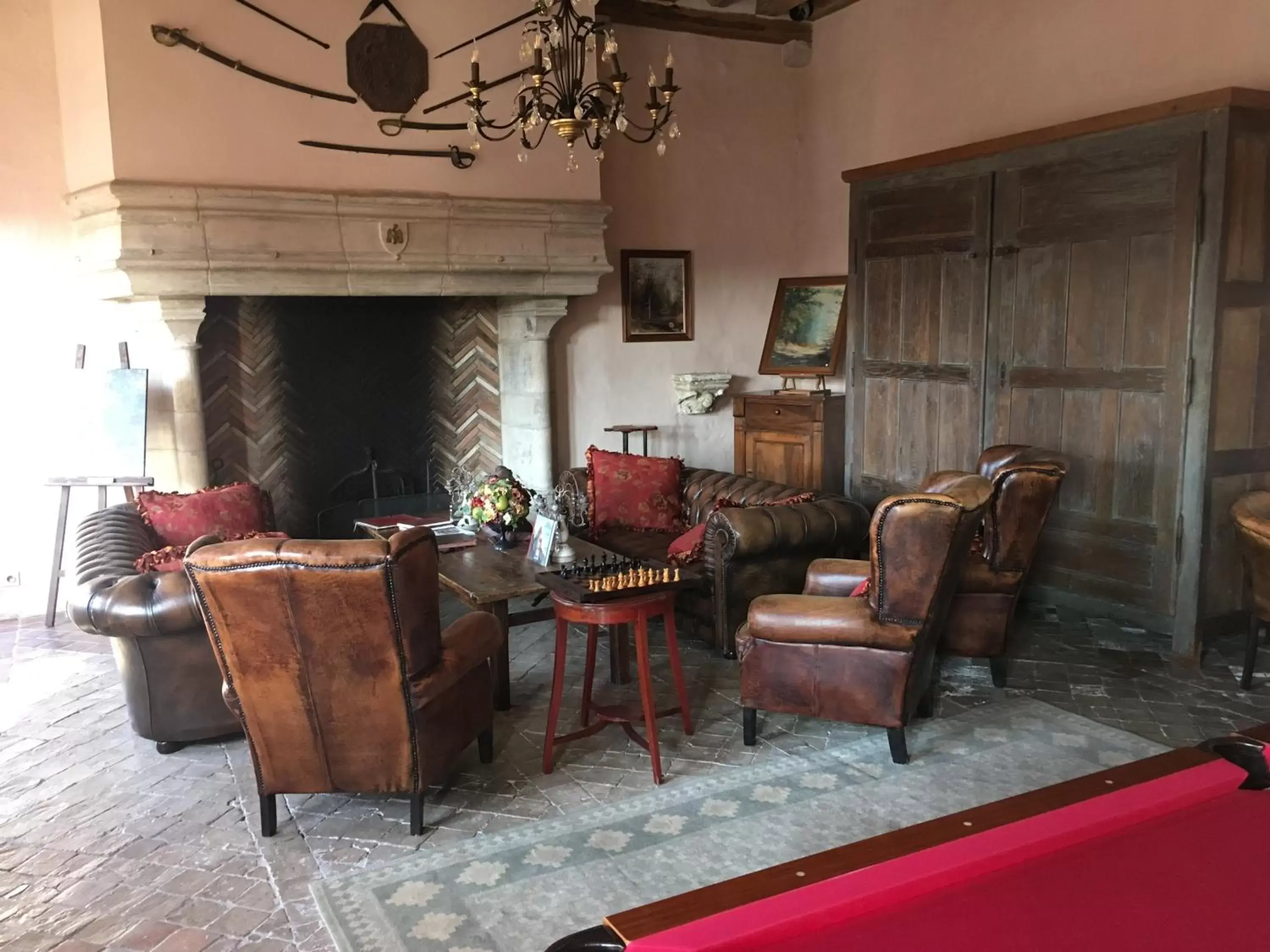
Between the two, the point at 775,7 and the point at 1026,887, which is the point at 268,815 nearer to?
the point at 1026,887

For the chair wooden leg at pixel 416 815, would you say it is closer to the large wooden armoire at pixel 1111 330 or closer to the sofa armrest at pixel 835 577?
the sofa armrest at pixel 835 577

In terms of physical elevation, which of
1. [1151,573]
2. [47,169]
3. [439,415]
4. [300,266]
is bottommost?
[1151,573]

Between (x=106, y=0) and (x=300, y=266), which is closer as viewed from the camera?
(x=106, y=0)

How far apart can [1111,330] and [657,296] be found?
347 centimetres

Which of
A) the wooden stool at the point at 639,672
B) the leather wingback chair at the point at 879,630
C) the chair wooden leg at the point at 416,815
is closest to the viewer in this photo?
the chair wooden leg at the point at 416,815

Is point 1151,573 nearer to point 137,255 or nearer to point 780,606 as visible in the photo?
point 780,606

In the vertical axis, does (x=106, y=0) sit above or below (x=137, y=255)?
above

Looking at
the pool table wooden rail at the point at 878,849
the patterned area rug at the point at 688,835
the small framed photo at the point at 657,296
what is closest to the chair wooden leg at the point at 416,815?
the patterned area rug at the point at 688,835

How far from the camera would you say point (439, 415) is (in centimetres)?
699

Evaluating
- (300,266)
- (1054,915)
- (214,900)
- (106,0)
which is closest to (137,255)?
(300,266)

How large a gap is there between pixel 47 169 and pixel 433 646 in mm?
4197

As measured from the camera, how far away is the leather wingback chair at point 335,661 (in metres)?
2.96

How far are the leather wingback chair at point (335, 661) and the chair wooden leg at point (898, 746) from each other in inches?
64.1

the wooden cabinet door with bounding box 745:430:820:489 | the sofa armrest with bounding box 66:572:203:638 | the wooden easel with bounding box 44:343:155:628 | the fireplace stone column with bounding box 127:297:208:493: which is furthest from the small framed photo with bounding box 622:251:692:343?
the sofa armrest with bounding box 66:572:203:638
